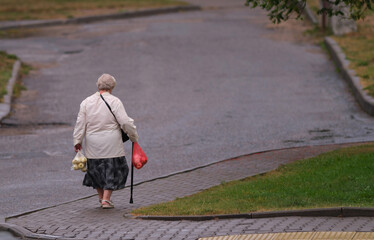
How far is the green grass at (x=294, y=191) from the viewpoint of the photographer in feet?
30.0

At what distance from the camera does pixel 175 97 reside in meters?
18.1

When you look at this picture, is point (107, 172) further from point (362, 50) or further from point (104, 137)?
point (362, 50)

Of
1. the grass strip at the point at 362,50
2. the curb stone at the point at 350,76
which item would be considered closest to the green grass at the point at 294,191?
the curb stone at the point at 350,76

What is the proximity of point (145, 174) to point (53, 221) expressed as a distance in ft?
9.48

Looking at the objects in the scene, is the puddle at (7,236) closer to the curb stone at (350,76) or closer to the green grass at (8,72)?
the curb stone at (350,76)

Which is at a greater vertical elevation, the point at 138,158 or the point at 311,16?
the point at 138,158

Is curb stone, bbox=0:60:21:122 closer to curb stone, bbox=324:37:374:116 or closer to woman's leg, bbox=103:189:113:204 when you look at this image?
woman's leg, bbox=103:189:113:204

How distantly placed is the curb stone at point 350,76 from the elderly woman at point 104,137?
7.16 meters

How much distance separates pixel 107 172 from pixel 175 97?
27.2 feet

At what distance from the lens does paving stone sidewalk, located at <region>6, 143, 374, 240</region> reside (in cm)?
826

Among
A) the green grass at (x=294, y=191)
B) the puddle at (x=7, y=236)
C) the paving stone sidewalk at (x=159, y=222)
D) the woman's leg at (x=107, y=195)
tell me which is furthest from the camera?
the woman's leg at (x=107, y=195)

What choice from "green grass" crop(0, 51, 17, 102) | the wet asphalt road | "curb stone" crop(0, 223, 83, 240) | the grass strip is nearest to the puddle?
"curb stone" crop(0, 223, 83, 240)

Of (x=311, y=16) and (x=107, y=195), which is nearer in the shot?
(x=107, y=195)

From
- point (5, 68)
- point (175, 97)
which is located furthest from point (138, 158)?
point (5, 68)
